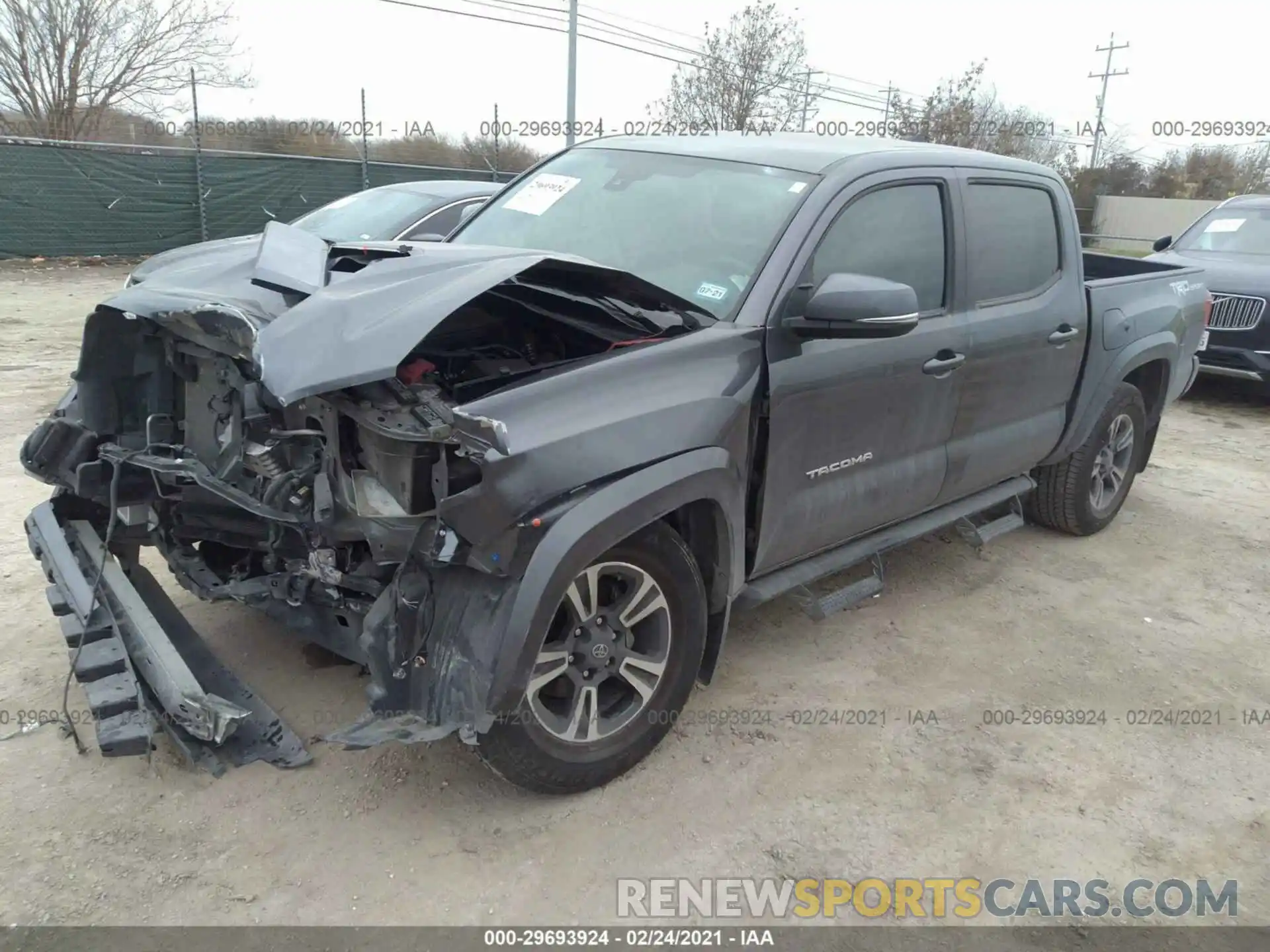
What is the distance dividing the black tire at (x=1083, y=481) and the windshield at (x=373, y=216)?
5.28 metres

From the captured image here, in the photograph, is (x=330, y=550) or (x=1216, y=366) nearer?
(x=330, y=550)

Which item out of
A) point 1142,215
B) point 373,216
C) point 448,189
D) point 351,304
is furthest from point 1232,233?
point 1142,215

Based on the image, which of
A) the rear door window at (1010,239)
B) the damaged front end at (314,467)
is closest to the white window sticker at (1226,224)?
the rear door window at (1010,239)

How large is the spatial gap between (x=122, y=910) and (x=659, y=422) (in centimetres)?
195

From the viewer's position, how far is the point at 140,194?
16.2 metres

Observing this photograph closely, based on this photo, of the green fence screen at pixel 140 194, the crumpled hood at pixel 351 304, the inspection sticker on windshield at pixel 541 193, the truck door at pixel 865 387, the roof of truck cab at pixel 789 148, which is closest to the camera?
the crumpled hood at pixel 351 304

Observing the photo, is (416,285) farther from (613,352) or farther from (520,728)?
(520,728)

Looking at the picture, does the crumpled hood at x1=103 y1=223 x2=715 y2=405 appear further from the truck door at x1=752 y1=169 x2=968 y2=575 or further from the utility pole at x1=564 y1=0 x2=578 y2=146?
the utility pole at x1=564 y1=0 x2=578 y2=146

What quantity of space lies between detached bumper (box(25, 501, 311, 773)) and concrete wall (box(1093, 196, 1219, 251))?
3278 cm

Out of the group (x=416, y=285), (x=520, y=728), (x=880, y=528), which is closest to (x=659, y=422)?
(x=416, y=285)

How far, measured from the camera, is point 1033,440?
4672 mm

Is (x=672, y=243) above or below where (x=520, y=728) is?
above

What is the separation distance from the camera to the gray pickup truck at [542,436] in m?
2.59

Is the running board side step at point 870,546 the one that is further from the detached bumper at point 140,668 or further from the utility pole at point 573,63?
the utility pole at point 573,63
